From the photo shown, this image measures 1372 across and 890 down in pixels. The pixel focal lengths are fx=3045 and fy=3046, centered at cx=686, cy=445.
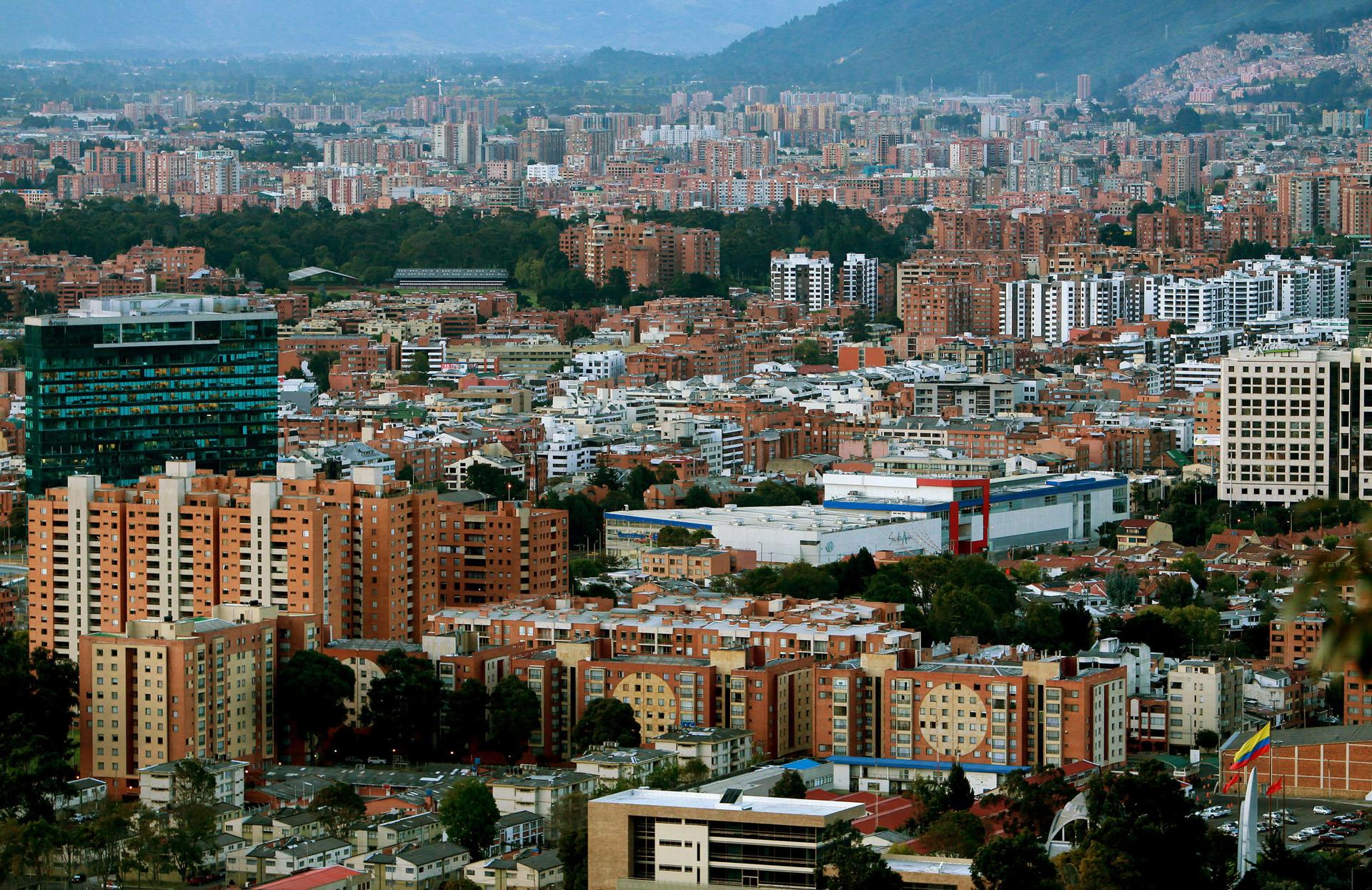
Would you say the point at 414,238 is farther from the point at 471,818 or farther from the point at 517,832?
the point at 471,818

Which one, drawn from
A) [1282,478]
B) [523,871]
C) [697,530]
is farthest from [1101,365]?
[523,871]

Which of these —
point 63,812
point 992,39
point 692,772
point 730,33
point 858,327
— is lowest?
point 63,812

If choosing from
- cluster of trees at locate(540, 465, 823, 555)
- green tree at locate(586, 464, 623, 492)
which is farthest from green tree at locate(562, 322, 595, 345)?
green tree at locate(586, 464, 623, 492)

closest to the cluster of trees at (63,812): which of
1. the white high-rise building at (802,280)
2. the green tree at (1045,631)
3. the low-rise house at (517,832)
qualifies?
the low-rise house at (517,832)

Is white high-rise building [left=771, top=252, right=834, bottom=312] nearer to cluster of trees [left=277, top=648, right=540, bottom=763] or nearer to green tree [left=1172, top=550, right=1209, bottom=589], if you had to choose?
green tree [left=1172, top=550, right=1209, bottom=589]

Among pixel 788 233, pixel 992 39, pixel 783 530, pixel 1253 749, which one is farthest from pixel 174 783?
pixel 992 39

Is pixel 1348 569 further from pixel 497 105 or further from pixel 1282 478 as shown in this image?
pixel 497 105
